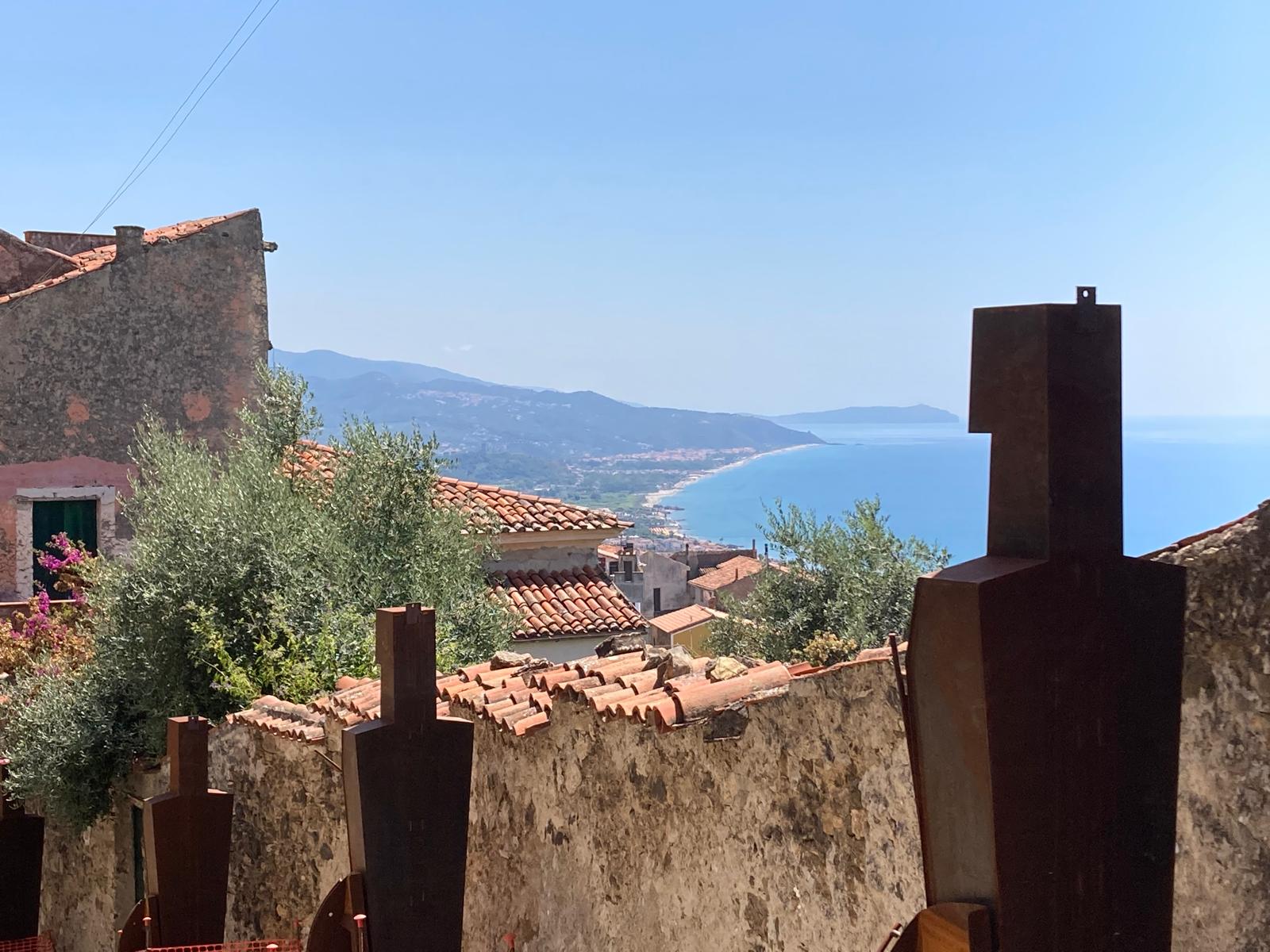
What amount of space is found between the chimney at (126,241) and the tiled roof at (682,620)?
Result: 1690 centimetres

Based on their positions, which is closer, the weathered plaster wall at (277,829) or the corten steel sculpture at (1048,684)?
the corten steel sculpture at (1048,684)

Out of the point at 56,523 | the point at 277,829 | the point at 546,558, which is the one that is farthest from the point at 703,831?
the point at 56,523

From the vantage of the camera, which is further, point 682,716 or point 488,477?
point 488,477

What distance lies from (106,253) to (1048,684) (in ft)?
60.4

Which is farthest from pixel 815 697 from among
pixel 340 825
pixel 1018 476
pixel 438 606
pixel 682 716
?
pixel 438 606

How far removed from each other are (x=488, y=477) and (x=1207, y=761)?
124615mm

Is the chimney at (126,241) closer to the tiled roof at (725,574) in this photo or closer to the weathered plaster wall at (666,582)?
the tiled roof at (725,574)

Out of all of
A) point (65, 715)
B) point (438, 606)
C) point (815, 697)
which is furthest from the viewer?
point (438, 606)

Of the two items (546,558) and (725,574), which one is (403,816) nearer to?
(546,558)

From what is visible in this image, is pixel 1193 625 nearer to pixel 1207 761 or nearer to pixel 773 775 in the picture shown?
pixel 1207 761

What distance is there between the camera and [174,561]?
1021cm

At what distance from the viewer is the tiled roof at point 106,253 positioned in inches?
665

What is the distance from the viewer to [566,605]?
58.3ft

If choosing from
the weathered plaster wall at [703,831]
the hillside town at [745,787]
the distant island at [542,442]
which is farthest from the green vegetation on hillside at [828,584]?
the distant island at [542,442]
